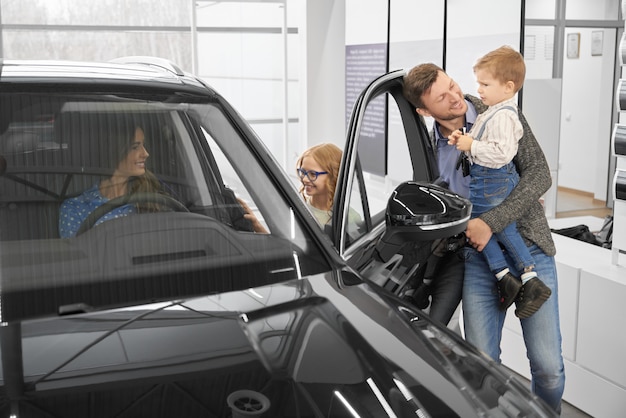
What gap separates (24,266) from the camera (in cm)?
154

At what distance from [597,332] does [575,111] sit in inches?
255

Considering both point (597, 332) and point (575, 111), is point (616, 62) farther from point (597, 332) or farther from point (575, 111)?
point (597, 332)

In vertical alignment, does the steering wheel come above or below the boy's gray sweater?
above

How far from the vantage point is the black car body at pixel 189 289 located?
1.27 metres

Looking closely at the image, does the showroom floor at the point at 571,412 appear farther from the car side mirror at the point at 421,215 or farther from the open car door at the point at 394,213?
the car side mirror at the point at 421,215

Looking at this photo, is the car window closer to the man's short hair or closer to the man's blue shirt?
the man's blue shirt

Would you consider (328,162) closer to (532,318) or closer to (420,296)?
(420,296)

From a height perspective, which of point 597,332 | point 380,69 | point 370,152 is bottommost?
point 597,332

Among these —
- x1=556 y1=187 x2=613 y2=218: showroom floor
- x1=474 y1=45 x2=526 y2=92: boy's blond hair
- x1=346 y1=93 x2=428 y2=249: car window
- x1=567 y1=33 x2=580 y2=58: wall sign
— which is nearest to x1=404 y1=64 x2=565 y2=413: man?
x1=474 y1=45 x2=526 y2=92: boy's blond hair

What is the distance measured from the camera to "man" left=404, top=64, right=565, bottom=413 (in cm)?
260

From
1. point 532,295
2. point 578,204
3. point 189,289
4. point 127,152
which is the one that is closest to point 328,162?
point 532,295

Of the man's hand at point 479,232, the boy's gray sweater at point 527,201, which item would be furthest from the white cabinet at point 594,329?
the man's hand at point 479,232

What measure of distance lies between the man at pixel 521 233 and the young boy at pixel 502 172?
4cm

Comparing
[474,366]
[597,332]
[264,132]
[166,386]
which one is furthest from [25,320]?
[264,132]
